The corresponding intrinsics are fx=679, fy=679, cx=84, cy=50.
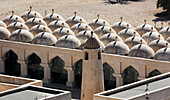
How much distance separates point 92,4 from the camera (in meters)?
94.2

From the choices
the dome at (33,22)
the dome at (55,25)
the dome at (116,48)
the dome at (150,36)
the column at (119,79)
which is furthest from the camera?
the dome at (33,22)

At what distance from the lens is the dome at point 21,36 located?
58500 millimetres

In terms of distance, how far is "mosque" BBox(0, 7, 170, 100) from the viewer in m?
53.5

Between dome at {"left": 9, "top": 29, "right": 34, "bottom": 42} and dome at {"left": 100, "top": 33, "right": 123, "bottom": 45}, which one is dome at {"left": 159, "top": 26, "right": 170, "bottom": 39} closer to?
dome at {"left": 100, "top": 33, "right": 123, "bottom": 45}

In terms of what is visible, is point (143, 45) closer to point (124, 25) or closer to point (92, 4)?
point (124, 25)

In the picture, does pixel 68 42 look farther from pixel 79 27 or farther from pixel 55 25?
pixel 55 25

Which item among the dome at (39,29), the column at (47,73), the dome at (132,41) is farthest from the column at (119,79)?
the dome at (39,29)

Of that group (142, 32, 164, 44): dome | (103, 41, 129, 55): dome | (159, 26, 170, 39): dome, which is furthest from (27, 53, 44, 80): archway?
(159, 26, 170, 39): dome

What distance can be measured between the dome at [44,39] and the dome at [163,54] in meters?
9.42

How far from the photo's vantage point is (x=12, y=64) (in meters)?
59.8

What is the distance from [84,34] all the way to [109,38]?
2361 millimetres

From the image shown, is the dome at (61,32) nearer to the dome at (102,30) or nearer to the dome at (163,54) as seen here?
the dome at (102,30)

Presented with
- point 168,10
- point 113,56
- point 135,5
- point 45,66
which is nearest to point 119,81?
point 113,56

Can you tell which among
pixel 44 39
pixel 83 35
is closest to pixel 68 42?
pixel 83 35
